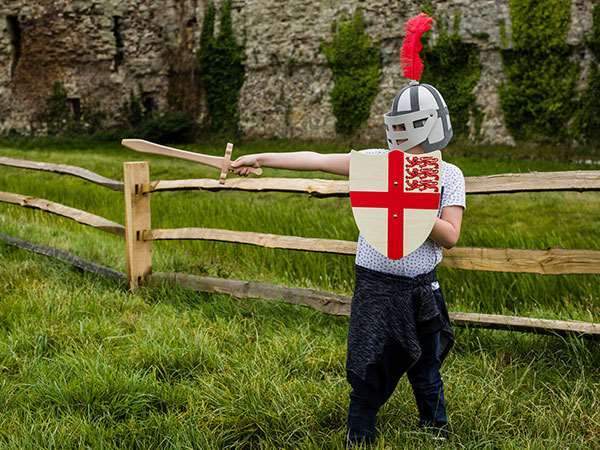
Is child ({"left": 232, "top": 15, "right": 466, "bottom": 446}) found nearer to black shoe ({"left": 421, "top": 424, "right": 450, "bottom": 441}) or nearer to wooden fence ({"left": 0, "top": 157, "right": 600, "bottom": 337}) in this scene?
black shoe ({"left": 421, "top": 424, "right": 450, "bottom": 441})

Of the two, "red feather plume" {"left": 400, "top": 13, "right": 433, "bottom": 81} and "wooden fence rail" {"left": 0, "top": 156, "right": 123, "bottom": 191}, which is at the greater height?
"red feather plume" {"left": 400, "top": 13, "right": 433, "bottom": 81}

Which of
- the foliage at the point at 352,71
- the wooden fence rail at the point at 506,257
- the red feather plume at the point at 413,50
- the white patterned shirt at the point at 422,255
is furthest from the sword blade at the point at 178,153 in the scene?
the foliage at the point at 352,71

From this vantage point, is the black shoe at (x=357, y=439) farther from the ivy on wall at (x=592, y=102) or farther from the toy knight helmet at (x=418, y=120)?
the ivy on wall at (x=592, y=102)

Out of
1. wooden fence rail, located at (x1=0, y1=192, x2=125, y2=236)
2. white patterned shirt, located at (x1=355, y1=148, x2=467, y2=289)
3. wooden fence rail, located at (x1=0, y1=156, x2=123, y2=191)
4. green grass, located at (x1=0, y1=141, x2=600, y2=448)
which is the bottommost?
green grass, located at (x1=0, y1=141, x2=600, y2=448)

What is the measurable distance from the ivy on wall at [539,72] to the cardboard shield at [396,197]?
11.3 metres

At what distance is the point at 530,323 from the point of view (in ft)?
11.1

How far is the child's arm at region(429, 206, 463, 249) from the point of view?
2.31m

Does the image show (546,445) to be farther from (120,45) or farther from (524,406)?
(120,45)

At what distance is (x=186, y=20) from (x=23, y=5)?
3.67 meters

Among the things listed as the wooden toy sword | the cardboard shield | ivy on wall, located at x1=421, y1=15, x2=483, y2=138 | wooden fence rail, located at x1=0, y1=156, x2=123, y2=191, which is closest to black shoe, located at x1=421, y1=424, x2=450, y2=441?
the cardboard shield

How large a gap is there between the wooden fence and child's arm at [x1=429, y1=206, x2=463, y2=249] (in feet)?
3.73

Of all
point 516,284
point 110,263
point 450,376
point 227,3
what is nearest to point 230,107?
point 227,3

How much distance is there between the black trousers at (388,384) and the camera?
2.43m

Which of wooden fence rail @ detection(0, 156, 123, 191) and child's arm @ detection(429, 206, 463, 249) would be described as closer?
child's arm @ detection(429, 206, 463, 249)
